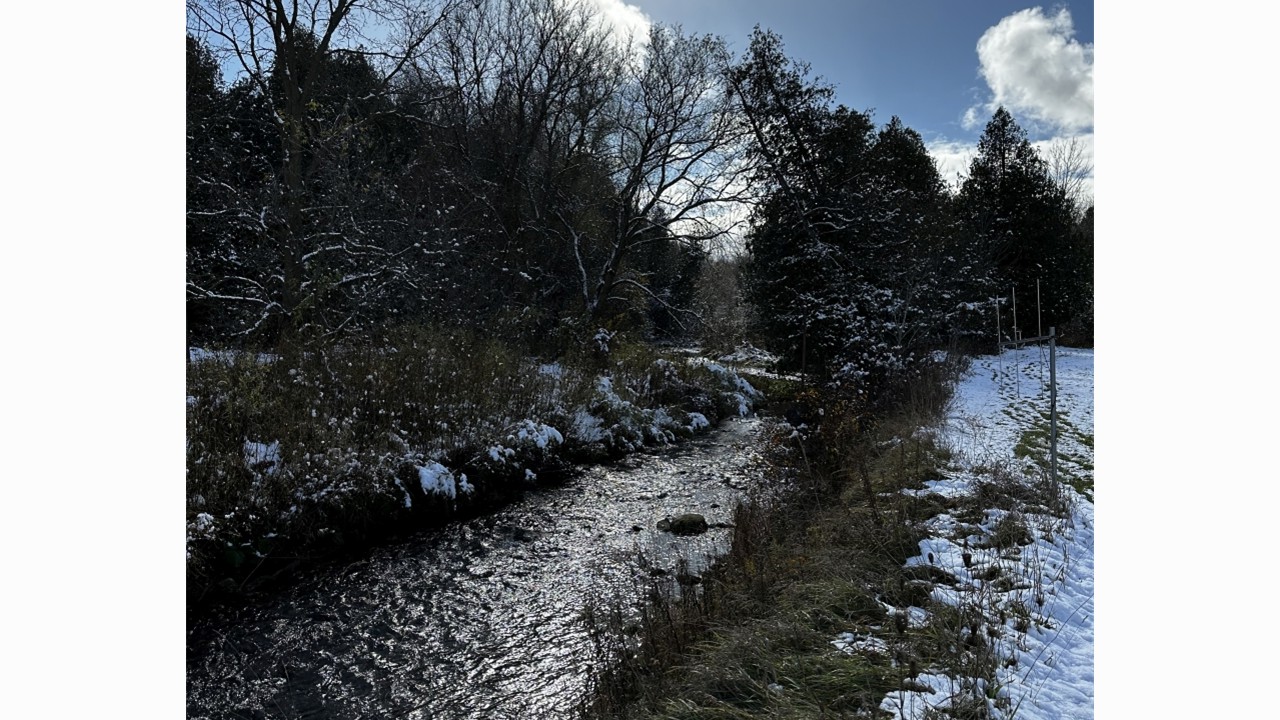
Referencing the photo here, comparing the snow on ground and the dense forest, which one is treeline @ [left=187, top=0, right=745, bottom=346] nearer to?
the dense forest

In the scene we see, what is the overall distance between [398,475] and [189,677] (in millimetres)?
2449

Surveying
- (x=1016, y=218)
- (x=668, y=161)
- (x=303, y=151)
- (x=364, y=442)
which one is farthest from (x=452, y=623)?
(x=668, y=161)

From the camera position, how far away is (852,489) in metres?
5.45

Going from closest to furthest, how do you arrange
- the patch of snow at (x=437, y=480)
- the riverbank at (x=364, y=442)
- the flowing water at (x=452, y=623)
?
1. the flowing water at (x=452, y=623)
2. the riverbank at (x=364, y=442)
3. the patch of snow at (x=437, y=480)

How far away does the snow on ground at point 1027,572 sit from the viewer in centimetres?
225

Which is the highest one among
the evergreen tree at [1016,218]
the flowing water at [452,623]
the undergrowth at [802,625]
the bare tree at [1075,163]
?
the evergreen tree at [1016,218]

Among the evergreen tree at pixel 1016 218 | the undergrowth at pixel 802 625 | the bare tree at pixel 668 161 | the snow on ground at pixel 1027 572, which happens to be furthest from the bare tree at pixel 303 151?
the evergreen tree at pixel 1016 218

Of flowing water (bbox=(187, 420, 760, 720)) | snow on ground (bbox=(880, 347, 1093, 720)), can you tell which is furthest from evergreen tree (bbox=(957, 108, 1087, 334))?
flowing water (bbox=(187, 420, 760, 720))

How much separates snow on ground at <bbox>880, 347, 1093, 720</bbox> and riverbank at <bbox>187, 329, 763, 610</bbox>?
390 cm

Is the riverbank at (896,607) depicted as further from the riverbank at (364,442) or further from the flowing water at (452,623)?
the riverbank at (364,442)

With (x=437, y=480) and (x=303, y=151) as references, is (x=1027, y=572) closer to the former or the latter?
(x=437, y=480)

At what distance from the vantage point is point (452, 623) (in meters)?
4.12

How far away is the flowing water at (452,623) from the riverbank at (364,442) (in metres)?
0.36
